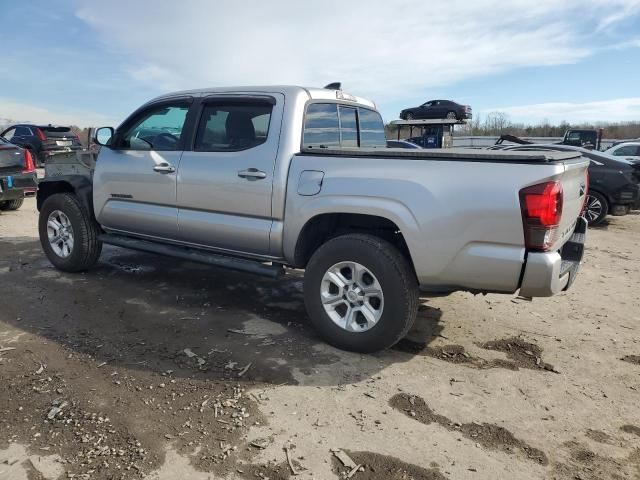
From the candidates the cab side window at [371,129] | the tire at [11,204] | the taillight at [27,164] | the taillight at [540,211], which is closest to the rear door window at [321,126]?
the cab side window at [371,129]

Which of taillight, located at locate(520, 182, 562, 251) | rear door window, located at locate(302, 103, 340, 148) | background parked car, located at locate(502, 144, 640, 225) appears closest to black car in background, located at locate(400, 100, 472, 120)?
background parked car, located at locate(502, 144, 640, 225)

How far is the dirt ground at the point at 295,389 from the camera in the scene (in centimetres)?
245

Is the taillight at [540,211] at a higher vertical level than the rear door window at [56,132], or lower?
lower

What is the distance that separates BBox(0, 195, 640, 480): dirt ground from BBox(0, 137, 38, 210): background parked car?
168 inches

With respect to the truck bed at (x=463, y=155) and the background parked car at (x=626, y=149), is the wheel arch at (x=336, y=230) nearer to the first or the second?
the truck bed at (x=463, y=155)

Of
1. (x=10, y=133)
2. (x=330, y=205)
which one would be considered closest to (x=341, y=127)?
(x=330, y=205)

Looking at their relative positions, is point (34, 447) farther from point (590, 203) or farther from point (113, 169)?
point (590, 203)

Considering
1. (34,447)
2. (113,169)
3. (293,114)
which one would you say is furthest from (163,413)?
(113,169)

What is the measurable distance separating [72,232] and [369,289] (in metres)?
3.56

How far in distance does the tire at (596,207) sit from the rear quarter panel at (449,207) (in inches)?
278

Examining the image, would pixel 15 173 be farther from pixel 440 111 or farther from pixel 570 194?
pixel 440 111

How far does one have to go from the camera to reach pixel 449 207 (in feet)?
10.2

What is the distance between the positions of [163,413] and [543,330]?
3.14m

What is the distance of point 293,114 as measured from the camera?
391 centimetres
